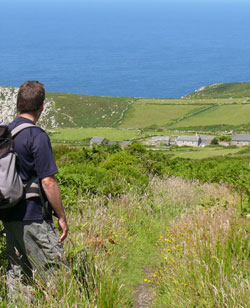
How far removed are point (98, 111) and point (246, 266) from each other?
488 ft

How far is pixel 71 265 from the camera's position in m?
4.43

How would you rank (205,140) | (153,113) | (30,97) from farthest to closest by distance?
(153,113), (205,140), (30,97)

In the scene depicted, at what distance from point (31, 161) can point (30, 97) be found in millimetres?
645

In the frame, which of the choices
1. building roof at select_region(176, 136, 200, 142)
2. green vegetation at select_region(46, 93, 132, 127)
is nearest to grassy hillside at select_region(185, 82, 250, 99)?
green vegetation at select_region(46, 93, 132, 127)

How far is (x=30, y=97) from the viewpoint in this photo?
4.32m

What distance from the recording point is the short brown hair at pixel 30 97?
432 centimetres

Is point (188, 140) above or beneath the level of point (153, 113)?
beneath

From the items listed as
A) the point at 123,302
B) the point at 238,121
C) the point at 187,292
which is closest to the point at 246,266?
the point at 187,292

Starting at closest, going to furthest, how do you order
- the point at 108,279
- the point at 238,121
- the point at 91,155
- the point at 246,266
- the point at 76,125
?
the point at 108,279 < the point at 246,266 < the point at 91,155 < the point at 238,121 < the point at 76,125

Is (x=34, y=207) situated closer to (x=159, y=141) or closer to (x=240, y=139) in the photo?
(x=159, y=141)

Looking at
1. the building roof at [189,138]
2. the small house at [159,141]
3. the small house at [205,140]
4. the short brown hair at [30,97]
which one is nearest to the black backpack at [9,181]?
the short brown hair at [30,97]

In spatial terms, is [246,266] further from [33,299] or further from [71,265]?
[33,299]

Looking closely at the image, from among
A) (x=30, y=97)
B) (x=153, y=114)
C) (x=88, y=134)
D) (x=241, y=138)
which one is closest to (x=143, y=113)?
(x=153, y=114)

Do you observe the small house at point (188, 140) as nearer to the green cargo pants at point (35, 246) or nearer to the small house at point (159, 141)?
the small house at point (159, 141)
